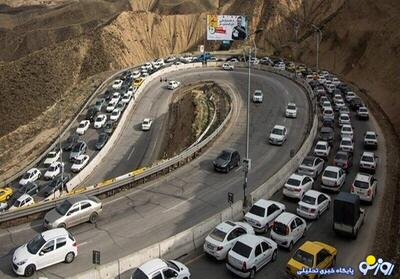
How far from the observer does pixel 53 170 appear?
4691 centimetres

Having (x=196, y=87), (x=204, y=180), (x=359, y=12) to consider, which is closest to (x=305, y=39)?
(x=359, y=12)

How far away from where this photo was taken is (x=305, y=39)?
107562 millimetres

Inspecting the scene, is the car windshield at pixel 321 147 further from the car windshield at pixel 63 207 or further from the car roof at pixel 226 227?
the car windshield at pixel 63 207

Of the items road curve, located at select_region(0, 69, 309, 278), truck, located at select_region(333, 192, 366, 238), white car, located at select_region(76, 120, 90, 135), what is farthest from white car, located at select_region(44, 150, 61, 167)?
truck, located at select_region(333, 192, 366, 238)

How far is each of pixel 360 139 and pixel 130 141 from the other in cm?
2618

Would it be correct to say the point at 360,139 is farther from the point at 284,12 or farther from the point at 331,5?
the point at 284,12

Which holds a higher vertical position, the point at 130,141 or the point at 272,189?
the point at 272,189

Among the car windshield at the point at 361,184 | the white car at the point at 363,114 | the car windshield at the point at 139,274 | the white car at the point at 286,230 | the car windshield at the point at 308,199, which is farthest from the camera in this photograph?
the white car at the point at 363,114

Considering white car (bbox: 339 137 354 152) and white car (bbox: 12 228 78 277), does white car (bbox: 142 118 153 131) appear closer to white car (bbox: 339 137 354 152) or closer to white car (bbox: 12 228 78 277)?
white car (bbox: 339 137 354 152)

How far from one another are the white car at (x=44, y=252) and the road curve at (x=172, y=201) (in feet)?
1.34

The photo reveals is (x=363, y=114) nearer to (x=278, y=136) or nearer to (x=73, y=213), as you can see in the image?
(x=278, y=136)

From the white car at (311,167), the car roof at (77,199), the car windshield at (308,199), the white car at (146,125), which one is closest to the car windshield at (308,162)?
the white car at (311,167)

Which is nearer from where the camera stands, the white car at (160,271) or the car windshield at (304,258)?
the white car at (160,271)

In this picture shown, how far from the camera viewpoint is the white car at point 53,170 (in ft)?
152
